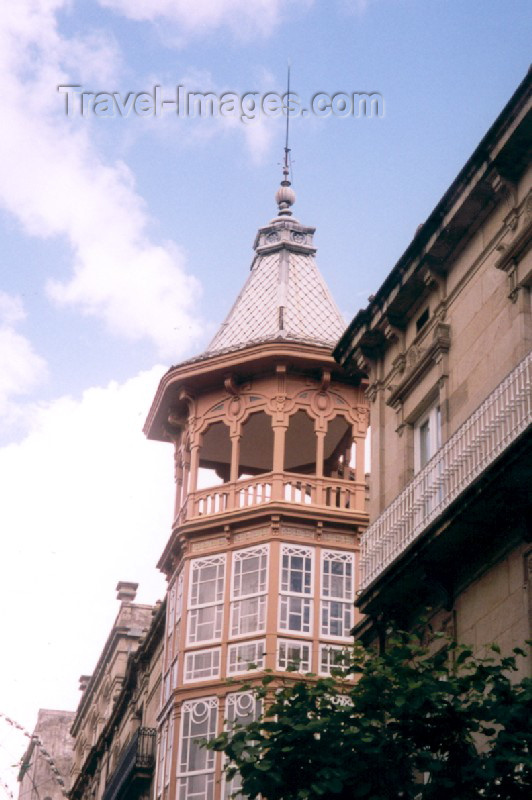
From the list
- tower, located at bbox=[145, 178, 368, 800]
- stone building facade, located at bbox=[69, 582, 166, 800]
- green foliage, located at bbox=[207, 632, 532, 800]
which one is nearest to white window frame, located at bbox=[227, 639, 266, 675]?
tower, located at bbox=[145, 178, 368, 800]

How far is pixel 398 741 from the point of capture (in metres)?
14.0

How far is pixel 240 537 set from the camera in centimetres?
3058

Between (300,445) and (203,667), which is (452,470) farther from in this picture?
(300,445)

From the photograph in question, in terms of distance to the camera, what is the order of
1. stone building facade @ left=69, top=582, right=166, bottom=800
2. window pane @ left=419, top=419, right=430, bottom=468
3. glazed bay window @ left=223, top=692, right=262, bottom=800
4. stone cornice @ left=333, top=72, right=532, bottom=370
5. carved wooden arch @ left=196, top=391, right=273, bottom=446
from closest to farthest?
stone cornice @ left=333, top=72, right=532, bottom=370, window pane @ left=419, top=419, right=430, bottom=468, glazed bay window @ left=223, top=692, right=262, bottom=800, carved wooden arch @ left=196, top=391, right=273, bottom=446, stone building facade @ left=69, top=582, right=166, bottom=800

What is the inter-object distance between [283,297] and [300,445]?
336cm

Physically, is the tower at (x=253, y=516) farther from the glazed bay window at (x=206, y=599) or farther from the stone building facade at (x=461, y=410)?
the stone building facade at (x=461, y=410)

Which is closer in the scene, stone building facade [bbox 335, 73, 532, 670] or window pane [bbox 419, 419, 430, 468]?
stone building facade [bbox 335, 73, 532, 670]

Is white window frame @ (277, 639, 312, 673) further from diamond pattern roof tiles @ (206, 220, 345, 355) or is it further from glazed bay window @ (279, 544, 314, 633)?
diamond pattern roof tiles @ (206, 220, 345, 355)

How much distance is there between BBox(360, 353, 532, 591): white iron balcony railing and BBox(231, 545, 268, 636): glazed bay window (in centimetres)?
911

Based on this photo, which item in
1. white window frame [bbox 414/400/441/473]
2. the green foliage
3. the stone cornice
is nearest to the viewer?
the green foliage

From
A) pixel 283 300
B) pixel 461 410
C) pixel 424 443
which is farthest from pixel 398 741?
pixel 283 300

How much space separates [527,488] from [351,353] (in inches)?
287

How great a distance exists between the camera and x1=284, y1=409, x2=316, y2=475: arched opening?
109ft

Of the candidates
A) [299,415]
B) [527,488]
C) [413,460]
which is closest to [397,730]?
[527,488]
